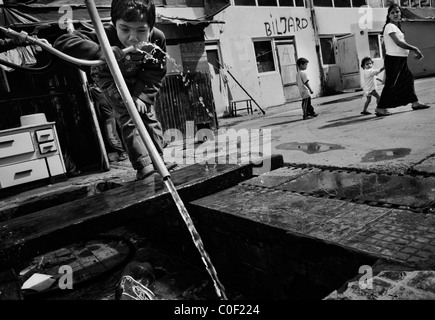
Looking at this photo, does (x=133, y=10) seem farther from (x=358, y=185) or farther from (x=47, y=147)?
(x=47, y=147)

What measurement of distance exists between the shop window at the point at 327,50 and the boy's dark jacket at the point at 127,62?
15.1m

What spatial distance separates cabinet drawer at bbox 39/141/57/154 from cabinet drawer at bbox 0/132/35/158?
0.40 feet

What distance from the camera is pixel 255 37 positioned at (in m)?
13.3

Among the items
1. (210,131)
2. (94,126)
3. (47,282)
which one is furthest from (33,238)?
(210,131)

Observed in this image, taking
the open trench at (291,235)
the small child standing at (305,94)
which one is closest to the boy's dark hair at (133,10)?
the open trench at (291,235)

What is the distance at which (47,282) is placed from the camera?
2.23m

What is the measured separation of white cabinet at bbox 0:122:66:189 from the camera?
184 inches

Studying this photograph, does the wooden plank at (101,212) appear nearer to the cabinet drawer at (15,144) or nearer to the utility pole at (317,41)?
the cabinet drawer at (15,144)

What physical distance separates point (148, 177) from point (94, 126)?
343cm

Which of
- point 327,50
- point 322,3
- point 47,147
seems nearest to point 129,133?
point 47,147

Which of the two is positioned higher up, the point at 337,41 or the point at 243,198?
the point at 337,41

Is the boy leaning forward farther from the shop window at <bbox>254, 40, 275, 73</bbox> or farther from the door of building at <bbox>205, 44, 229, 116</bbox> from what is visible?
the shop window at <bbox>254, 40, 275, 73</bbox>

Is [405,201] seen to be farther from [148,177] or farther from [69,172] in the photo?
[69,172]

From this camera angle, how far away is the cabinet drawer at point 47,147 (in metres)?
4.93
